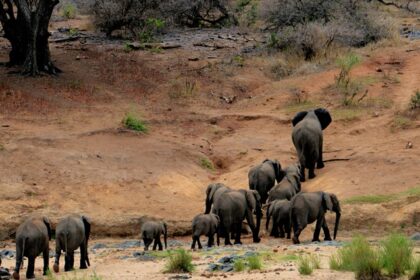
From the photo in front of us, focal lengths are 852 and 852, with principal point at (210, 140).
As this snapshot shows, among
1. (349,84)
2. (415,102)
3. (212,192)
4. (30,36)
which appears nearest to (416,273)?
(212,192)

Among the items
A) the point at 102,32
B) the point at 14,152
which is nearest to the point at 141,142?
the point at 14,152

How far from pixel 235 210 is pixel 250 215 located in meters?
0.45

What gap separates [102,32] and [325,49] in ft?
34.2

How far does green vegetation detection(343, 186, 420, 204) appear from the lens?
1795 centimetres

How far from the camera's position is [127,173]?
21.1 metres

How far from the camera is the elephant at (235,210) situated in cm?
1681

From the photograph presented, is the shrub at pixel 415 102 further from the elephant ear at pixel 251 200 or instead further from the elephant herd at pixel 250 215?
the elephant ear at pixel 251 200

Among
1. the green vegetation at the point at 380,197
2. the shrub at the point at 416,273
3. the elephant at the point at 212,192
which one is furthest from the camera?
the green vegetation at the point at 380,197

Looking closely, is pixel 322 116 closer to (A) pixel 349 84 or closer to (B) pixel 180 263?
(A) pixel 349 84

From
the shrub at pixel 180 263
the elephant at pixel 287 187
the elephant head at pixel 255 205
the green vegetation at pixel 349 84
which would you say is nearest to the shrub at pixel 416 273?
the shrub at pixel 180 263

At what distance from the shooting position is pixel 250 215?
17.2 meters

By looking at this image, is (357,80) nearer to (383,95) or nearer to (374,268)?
(383,95)

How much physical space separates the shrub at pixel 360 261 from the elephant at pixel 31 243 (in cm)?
466

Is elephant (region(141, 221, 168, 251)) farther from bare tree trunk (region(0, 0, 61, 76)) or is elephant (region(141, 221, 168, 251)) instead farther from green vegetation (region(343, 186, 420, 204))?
bare tree trunk (region(0, 0, 61, 76))
